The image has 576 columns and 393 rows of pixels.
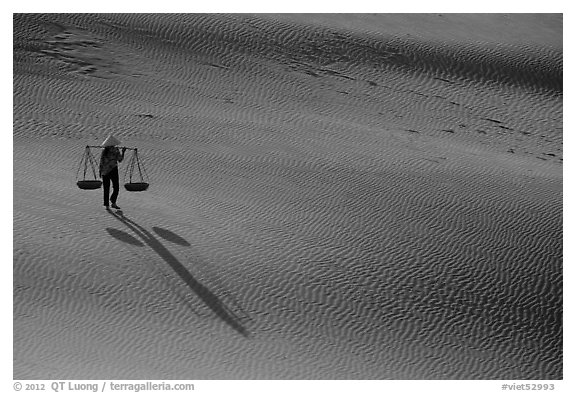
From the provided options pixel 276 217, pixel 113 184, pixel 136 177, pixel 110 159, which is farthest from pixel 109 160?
pixel 276 217

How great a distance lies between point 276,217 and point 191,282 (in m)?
3.14

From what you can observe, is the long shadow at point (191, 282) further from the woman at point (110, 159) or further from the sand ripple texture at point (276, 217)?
the woman at point (110, 159)

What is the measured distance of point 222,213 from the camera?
58.1ft

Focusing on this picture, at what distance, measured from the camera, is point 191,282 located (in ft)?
49.4

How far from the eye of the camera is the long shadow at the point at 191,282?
14.4 meters

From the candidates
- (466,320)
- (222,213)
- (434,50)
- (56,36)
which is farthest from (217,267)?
(434,50)

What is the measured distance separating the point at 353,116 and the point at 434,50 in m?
7.19

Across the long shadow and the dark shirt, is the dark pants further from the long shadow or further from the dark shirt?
the long shadow

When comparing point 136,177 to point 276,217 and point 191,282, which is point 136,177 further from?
point 191,282

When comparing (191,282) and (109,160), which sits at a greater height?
(109,160)

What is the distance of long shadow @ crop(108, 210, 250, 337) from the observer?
47.3 feet

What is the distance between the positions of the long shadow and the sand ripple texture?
32mm

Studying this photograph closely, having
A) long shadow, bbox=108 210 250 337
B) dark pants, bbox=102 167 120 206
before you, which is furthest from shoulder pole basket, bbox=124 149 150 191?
long shadow, bbox=108 210 250 337

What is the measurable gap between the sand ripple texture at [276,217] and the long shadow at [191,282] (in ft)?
0.11
